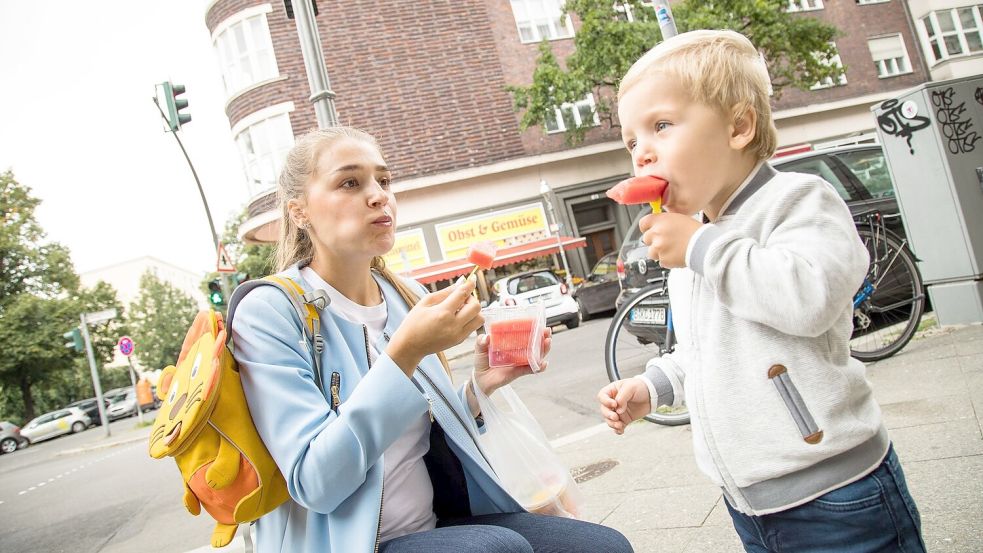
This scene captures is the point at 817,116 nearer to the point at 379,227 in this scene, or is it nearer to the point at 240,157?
the point at 240,157

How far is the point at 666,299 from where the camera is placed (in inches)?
164

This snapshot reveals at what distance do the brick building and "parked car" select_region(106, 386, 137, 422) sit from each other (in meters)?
22.0

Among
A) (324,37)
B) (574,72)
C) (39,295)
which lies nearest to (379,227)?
(574,72)

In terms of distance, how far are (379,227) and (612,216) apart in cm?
2174

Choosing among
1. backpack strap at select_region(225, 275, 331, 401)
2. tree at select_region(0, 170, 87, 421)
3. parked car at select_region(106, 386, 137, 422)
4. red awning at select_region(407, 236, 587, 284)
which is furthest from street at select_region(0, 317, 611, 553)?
parked car at select_region(106, 386, 137, 422)

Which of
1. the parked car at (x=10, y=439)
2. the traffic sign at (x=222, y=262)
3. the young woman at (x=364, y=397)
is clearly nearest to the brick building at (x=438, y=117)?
the traffic sign at (x=222, y=262)

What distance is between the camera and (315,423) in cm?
146

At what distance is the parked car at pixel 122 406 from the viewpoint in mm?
35737

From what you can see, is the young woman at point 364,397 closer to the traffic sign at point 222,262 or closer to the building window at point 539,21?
the traffic sign at point 222,262

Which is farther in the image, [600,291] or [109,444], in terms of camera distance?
[109,444]

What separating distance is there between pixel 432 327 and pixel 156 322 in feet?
Result: 214

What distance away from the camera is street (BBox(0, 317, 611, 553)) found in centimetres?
547

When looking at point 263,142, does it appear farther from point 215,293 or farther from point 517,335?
point 517,335

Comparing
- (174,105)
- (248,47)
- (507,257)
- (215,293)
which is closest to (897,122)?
(174,105)
